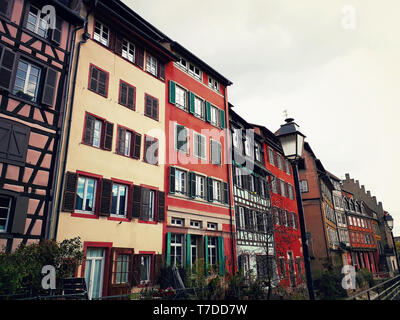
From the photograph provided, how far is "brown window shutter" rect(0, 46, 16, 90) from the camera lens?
994 centimetres

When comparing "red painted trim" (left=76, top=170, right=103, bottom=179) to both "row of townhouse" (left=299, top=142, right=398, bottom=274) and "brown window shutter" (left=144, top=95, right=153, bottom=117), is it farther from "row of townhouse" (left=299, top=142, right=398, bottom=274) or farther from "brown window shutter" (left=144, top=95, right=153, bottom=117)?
"row of townhouse" (left=299, top=142, right=398, bottom=274)

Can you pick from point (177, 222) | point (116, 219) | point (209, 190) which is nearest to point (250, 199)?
point (209, 190)

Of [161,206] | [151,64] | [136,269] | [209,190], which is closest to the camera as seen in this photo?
[136,269]

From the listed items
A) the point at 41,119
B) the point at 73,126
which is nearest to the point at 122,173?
the point at 73,126

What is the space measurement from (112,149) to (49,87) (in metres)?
3.37

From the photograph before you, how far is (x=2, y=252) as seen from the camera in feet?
28.1

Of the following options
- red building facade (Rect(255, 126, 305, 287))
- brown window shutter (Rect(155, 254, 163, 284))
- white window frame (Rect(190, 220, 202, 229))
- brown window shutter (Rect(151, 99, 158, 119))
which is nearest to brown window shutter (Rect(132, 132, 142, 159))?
brown window shutter (Rect(151, 99, 158, 119))

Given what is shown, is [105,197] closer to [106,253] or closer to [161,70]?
[106,253]

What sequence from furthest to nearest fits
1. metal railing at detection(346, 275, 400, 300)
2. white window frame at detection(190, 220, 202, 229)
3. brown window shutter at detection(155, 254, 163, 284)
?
white window frame at detection(190, 220, 202, 229)
brown window shutter at detection(155, 254, 163, 284)
metal railing at detection(346, 275, 400, 300)

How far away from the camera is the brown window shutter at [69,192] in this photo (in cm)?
1063

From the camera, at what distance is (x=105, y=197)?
472 inches

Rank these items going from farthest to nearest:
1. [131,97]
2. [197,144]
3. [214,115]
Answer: [214,115] → [197,144] → [131,97]
